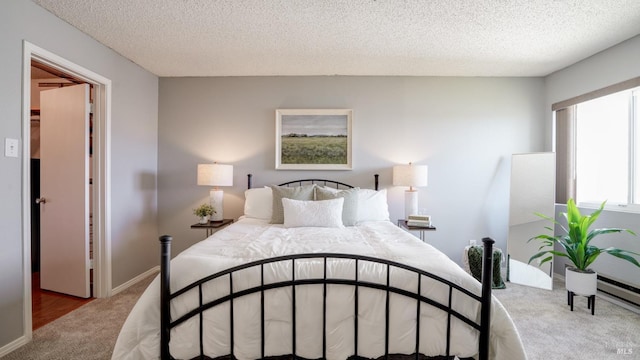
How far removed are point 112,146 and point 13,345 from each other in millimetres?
1789

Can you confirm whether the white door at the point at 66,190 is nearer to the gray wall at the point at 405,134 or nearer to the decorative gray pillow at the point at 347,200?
the gray wall at the point at 405,134

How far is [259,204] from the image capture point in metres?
3.14

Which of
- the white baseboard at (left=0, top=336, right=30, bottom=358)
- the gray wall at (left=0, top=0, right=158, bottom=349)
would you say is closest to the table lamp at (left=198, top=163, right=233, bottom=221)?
the gray wall at (left=0, top=0, right=158, bottom=349)

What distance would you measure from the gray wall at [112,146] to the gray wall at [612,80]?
509 cm

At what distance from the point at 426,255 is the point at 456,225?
90.4 inches

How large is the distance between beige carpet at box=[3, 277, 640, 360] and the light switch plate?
1369 millimetres

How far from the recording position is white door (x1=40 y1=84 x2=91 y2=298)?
9.08 feet

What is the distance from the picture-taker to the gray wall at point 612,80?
8.63 feet

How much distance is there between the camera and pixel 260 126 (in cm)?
367

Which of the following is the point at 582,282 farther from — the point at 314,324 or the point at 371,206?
the point at 314,324

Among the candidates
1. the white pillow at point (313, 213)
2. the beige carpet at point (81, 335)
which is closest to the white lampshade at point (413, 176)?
the white pillow at point (313, 213)

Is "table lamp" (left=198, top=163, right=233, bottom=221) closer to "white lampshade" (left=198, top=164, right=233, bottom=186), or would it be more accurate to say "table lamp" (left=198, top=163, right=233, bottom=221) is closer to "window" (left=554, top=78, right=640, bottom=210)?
"white lampshade" (left=198, top=164, right=233, bottom=186)

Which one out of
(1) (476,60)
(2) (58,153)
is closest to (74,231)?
(2) (58,153)

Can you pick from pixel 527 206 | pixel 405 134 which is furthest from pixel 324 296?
pixel 527 206
